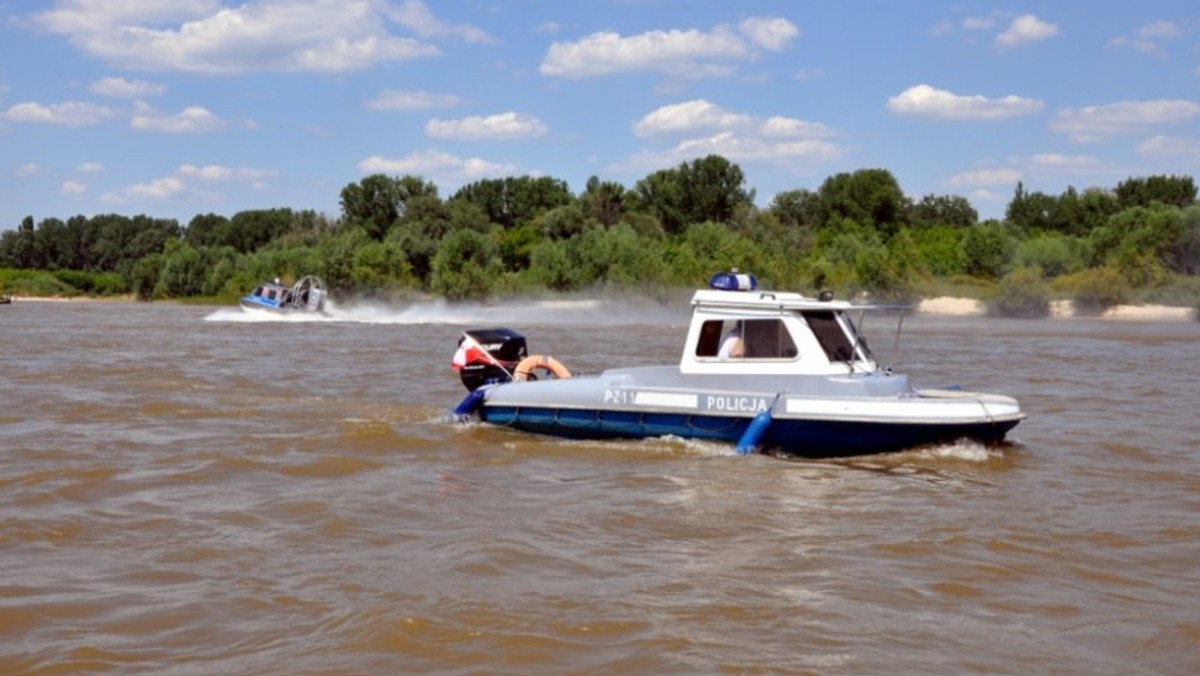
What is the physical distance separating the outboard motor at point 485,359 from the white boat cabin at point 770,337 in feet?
9.10

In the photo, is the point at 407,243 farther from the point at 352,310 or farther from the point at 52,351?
the point at 52,351

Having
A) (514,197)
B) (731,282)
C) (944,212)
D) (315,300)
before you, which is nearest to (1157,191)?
(944,212)

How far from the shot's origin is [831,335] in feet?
46.6

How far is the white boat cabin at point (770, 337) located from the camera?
1398cm

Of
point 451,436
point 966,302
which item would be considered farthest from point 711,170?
point 451,436

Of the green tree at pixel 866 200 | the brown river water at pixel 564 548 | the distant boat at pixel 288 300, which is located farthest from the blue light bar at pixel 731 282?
the green tree at pixel 866 200

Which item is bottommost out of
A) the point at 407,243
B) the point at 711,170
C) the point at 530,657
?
the point at 530,657

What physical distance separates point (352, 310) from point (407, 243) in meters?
18.7

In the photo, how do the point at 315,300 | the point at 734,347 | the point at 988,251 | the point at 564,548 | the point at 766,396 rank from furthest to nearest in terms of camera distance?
the point at 988,251 < the point at 315,300 < the point at 734,347 < the point at 766,396 < the point at 564,548

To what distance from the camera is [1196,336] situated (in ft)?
131

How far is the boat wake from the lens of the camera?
167 ft

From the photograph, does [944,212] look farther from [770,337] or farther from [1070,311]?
[770,337]

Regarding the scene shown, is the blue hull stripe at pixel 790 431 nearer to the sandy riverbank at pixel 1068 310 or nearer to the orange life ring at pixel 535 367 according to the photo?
the orange life ring at pixel 535 367

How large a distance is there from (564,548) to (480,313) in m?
52.4
